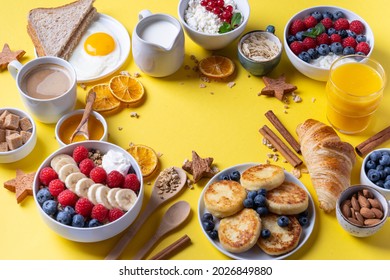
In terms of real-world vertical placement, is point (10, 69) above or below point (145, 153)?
above

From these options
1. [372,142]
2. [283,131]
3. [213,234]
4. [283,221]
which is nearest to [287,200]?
[283,221]

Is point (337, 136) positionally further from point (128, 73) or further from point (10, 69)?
point (10, 69)

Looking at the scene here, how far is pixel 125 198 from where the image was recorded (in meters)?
2.60

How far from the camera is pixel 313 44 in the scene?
3.17 meters

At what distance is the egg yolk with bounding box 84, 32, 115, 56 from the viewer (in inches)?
128

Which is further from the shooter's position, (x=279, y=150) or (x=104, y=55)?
(x=104, y=55)

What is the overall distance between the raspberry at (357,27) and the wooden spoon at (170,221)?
1.26m

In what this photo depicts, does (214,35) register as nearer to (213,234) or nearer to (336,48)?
(336,48)

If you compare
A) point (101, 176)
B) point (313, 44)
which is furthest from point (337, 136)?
point (101, 176)

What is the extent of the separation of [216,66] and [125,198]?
3.12 feet

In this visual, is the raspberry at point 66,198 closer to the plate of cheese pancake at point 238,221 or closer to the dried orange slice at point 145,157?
the dried orange slice at point 145,157

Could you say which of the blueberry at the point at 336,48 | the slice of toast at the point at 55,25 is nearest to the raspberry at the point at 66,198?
the slice of toast at the point at 55,25

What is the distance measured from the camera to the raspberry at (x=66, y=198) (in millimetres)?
2547

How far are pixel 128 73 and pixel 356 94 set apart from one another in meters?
1.11
